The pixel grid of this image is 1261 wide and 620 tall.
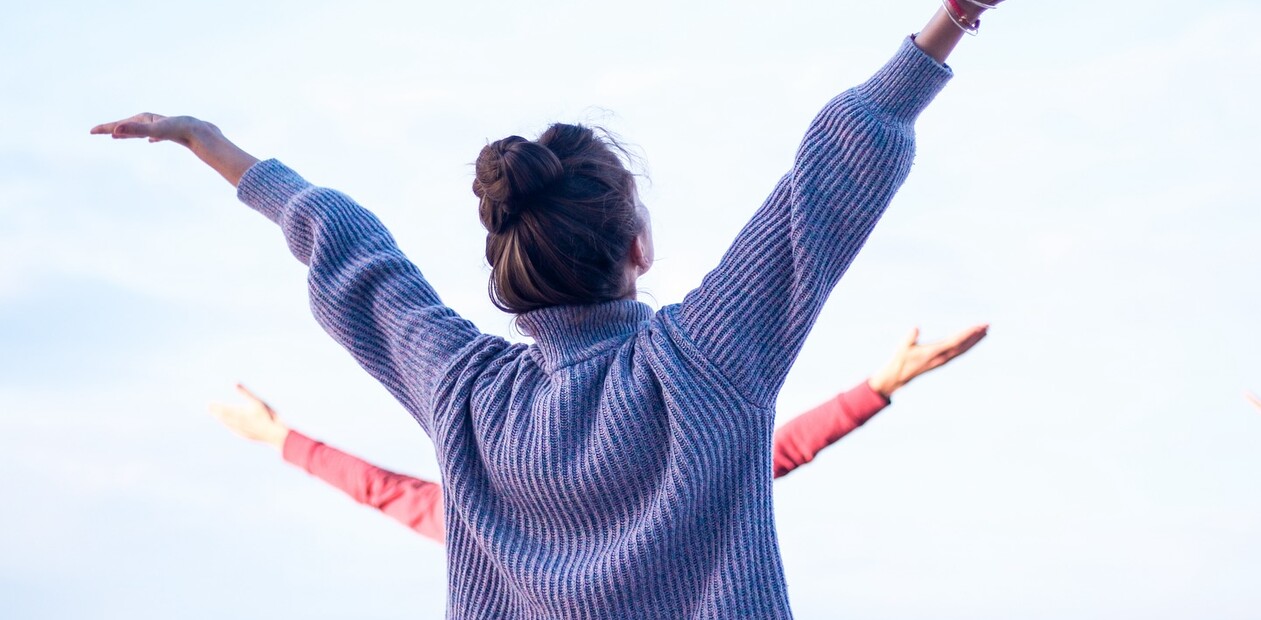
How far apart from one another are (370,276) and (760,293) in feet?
1.73

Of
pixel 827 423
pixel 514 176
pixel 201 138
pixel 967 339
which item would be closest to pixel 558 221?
pixel 514 176

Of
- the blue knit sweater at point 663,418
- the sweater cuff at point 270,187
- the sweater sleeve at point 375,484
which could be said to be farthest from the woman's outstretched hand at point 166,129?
the sweater sleeve at point 375,484

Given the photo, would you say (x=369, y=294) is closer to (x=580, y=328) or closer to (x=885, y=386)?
(x=580, y=328)

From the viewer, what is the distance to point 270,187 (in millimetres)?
1654

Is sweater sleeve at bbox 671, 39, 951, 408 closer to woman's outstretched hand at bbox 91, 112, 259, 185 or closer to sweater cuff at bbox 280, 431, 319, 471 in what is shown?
woman's outstretched hand at bbox 91, 112, 259, 185

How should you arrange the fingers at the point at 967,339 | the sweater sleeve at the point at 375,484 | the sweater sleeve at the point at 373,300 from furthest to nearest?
the sweater sleeve at the point at 375,484 → the fingers at the point at 967,339 → the sweater sleeve at the point at 373,300

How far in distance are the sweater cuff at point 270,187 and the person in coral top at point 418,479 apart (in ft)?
3.00

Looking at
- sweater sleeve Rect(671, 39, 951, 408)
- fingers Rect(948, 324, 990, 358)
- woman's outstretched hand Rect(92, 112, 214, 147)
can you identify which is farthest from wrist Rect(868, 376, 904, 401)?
woman's outstretched hand Rect(92, 112, 214, 147)

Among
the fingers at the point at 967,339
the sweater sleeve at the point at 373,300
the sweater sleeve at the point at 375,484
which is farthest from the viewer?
the sweater sleeve at the point at 375,484

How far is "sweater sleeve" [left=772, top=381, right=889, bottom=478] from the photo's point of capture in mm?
2393

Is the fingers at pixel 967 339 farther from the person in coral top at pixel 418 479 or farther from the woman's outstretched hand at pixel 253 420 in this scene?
the woman's outstretched hand at pixel 253 420

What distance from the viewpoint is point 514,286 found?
1.39 meters

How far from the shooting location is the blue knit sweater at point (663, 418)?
1233mm

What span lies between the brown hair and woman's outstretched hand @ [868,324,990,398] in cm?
113
